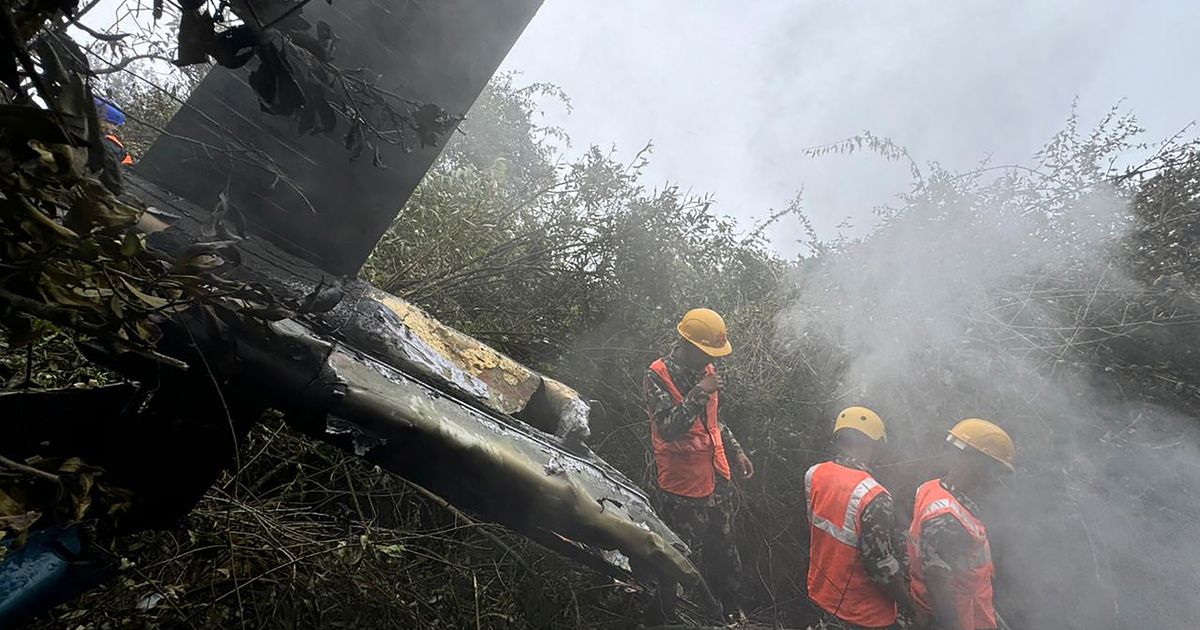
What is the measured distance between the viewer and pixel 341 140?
3092 millimetres

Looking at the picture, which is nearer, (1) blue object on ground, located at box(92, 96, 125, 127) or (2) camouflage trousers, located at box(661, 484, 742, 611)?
(1) blue object on ground, located at box(92, 96, 125, 127)

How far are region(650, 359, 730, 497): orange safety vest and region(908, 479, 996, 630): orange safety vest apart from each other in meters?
1.58

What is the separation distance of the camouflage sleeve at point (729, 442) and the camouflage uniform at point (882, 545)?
5.08 ft

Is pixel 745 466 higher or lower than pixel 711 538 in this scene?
higher

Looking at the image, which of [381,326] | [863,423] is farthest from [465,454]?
[863,423]

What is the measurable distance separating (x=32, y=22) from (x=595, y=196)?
5977 mm

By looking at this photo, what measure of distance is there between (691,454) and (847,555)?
54.9 inches

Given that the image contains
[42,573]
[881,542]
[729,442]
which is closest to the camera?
[42,573]

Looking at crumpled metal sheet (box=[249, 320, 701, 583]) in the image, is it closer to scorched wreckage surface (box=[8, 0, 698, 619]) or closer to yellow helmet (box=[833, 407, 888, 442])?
→ scorched wreckage surface (box=[8, 0, 698, 619])

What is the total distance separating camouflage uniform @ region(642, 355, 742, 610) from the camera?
476 cm

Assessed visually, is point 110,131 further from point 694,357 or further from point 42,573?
point 694,357

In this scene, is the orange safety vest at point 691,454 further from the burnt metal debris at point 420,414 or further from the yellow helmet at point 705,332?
the burnt metal debris at point 420,414

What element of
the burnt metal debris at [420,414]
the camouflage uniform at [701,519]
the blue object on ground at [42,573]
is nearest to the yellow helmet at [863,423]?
the camouflage uniform at [701,519]

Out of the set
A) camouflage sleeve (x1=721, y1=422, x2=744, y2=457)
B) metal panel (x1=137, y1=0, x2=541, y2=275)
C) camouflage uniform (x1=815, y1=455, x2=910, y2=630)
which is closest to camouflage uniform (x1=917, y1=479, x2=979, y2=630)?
camouflage uniform (x1=815, y1=455, x2=910, y2=630)
